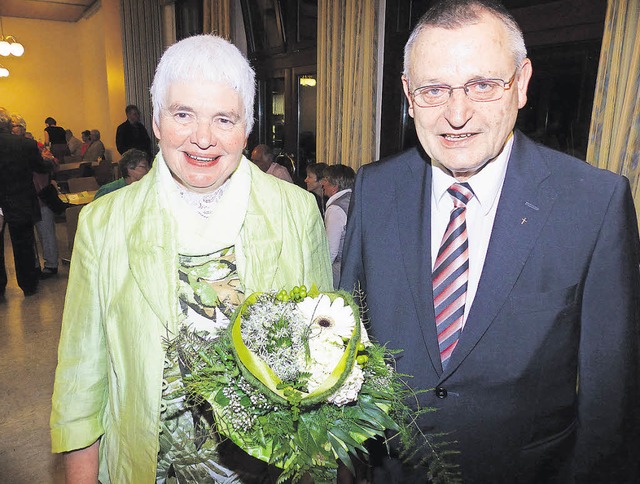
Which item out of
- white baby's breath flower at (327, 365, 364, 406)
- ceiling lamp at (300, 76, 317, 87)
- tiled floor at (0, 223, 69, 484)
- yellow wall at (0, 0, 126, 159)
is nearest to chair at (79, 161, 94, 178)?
yellow wall at (0, 0, 126, 159)

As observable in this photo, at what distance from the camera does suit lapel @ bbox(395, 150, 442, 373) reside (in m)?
1.38

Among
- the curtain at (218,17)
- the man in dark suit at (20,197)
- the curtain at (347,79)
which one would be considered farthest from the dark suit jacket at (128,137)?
the curtain at (347,79)

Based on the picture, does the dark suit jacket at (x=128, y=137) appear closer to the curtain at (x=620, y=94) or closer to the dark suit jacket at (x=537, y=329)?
the curtain at (x=620, y=94)

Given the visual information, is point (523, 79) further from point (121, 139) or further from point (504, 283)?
point (121, 139)

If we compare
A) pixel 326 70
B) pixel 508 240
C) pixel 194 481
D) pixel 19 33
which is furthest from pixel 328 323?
pixel 19 33

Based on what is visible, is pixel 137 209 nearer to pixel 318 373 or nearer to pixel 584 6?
pixel 318 373

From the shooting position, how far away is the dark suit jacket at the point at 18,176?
560cm

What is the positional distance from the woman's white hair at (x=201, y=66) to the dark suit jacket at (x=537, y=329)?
0.63 metres

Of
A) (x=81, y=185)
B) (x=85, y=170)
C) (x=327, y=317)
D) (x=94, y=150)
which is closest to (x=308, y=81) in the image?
(x=81, y=185)

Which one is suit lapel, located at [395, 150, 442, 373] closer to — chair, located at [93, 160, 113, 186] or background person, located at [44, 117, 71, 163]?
chair, located at [93, 160, 113, 186]

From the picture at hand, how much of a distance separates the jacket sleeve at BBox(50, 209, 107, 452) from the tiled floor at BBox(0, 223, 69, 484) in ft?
5.84

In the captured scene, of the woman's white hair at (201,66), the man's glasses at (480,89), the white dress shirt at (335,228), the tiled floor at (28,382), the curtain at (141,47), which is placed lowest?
the tiled floor at (28,382)

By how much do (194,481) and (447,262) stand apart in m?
1.02

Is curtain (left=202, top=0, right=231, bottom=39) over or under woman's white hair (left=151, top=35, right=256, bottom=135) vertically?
over
